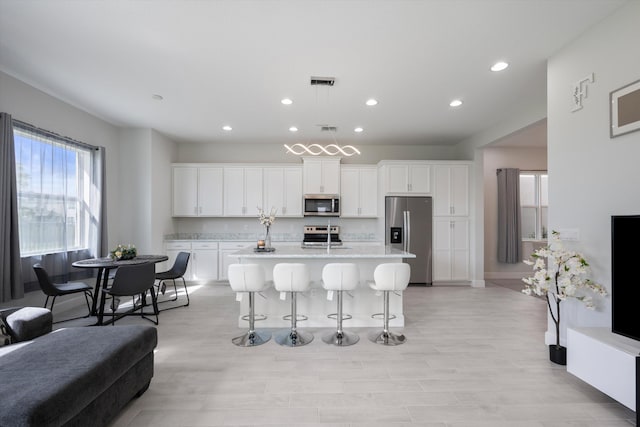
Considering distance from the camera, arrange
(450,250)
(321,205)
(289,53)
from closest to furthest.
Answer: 1. (289,53)
2. (450,250)
3. (321,205)

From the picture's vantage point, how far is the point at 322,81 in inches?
142

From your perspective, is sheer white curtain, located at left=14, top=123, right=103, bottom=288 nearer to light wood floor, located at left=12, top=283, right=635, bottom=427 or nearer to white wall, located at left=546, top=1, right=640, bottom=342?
light wood floor, located at left=12, top=283, right=635, bottom=427

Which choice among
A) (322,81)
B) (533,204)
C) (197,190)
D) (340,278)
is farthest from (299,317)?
(533,204)

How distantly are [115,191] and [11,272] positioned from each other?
2335 mm

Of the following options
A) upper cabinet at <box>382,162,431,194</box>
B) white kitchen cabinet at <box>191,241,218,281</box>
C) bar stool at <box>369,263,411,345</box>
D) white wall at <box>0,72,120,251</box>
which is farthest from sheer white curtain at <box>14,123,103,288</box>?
upper cabinet at <box>382,162,431,194</box>

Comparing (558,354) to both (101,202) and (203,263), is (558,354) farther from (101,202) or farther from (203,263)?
(101,202)

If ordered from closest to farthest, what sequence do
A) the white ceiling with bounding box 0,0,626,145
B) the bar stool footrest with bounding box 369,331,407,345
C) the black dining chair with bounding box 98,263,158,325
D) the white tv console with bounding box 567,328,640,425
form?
1. the white tv console with bounding box 567,328,640,425
2. the white ceiling with bounding box 0,0,626,145
3. the bar stool footrest with bounding box 369,331,407,345
4. the black dining chair with bounding box 98,263,158,325

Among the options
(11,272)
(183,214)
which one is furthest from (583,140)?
(183,214)

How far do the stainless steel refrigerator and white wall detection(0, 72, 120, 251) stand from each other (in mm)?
5068

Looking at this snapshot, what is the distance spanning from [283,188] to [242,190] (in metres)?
0.86

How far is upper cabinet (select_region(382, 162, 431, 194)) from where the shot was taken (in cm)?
605

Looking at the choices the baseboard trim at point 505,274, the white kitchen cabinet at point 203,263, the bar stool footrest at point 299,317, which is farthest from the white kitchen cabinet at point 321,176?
the baseboard trim at point 505,274

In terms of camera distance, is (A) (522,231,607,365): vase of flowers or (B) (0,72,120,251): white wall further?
(B) (0,72,120,251): white wall

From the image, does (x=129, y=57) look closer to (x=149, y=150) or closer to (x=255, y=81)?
(x=255, y=81)
